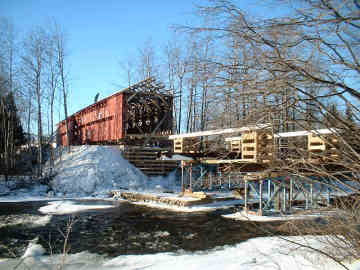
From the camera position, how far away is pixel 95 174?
25.3m

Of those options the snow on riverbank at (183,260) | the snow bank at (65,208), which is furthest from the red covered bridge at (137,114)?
the snow on riverbank at (183,260)

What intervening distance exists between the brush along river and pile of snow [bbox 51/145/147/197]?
24.9 feet

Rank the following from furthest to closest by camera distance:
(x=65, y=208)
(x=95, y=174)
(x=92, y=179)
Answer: (x=95, y=174) → (x=92, y=179) → (x=65, y=208)

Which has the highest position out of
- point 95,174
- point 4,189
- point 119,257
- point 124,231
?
point 95,174

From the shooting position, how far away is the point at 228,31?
9.37 feet

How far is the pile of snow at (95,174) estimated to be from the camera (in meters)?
24.2

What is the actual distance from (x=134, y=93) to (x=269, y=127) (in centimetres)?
2408

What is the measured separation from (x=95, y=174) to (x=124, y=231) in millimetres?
14411

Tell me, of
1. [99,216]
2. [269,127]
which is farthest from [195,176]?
[269,127]

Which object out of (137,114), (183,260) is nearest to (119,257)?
(183,260)

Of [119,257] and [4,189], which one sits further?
[4,189]

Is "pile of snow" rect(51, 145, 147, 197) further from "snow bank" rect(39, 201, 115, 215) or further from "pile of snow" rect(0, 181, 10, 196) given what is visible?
"snow bank" rect(39, 201, 115, 215)

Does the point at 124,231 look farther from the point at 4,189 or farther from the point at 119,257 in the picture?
the point at 4,189

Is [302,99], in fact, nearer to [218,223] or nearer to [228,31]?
[228,31]
